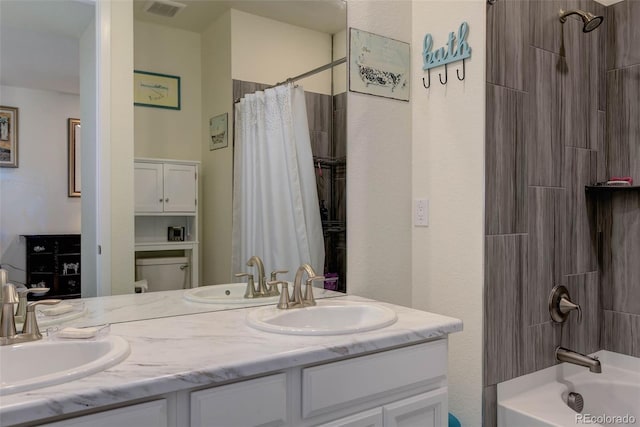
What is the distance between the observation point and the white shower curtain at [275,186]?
5.77 ft

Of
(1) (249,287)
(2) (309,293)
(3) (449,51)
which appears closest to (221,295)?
(1) (249,287)

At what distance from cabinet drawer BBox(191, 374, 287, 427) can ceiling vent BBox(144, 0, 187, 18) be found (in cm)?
124

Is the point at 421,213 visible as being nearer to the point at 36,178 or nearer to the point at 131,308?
the point at 131,308

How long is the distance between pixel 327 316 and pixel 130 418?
0.82m

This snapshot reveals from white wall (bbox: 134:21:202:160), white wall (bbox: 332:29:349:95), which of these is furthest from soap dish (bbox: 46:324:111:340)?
white wall (bbox: 332:29:349:95)

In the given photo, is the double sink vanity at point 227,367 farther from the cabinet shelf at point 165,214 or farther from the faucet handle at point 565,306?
the faucet handle at point 565,306

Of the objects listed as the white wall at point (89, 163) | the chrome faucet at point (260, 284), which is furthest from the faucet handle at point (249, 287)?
the white wall at point (89, 163)

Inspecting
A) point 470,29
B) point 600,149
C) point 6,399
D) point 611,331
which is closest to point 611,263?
point 611,331

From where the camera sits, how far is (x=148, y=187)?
1579 mm

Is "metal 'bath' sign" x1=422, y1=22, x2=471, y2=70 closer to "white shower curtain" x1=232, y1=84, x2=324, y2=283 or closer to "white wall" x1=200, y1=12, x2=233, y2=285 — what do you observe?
"white shower curtain" x1=232, y1=84, x2=324, y2=283

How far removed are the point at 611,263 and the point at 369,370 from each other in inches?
62.1

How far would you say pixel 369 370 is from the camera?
1.33 metres

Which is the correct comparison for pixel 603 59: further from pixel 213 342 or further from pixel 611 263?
pixel 213 342

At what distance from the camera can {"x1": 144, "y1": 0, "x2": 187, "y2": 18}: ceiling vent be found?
1581 mm
